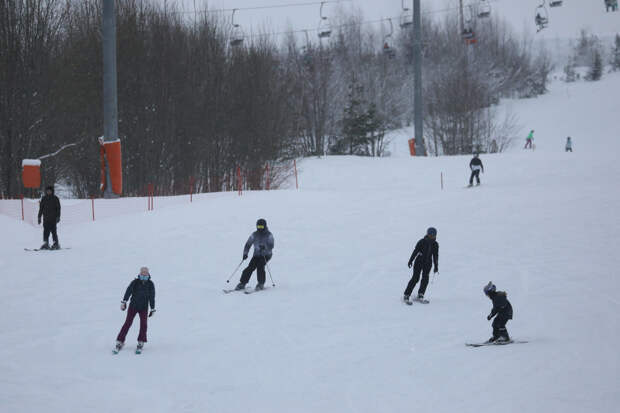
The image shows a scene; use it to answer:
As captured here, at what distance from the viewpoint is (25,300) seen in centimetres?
1165

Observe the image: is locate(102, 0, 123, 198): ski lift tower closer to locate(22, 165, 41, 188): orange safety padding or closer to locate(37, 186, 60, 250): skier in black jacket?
locate(22, 165, 41, 188): orange safety padding

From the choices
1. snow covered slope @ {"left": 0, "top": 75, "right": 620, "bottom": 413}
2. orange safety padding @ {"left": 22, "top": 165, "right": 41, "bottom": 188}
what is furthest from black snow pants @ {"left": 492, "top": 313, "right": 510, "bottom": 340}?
orange safety padding @ {"left": 22, "top": 165, "right": 41, "bottom": 188}

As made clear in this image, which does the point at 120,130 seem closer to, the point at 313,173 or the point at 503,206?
the point at 313,173

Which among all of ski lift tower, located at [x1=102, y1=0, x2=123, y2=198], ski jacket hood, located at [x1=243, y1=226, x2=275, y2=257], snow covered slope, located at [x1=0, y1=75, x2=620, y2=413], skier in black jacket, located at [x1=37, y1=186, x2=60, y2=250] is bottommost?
snow covered slope, located at [x1=0, y1=75, x2=620, y2=413]

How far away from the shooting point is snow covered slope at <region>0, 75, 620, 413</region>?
23.6ft

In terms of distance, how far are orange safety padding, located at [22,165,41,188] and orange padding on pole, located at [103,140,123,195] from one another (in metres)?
2.44

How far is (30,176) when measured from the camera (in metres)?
20.4

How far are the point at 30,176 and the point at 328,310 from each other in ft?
46.1

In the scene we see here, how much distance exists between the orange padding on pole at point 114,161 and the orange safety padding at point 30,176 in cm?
244

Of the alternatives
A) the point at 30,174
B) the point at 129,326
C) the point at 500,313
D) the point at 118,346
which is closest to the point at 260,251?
the point at 129,326

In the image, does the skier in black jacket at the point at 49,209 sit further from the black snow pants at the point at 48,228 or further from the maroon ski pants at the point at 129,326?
the maroon ski pants at the point at 129,326

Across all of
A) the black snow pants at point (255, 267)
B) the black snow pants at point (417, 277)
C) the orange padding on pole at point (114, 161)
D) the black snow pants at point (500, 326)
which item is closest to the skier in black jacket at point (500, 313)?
the black snow pants at point (500, 326)

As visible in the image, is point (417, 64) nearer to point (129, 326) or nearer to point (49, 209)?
point (49, 209)

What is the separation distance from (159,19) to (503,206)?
19.9 m
